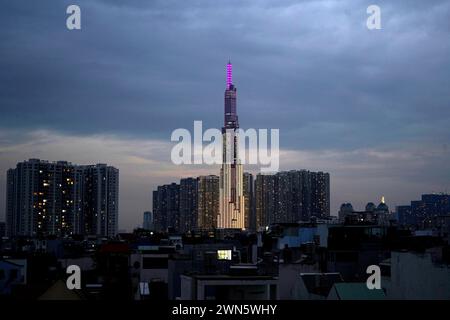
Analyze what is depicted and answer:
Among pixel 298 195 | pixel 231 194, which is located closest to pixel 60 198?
pixel 298 195

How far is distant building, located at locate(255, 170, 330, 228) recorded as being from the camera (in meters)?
126

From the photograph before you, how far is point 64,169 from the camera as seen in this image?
111938 mm

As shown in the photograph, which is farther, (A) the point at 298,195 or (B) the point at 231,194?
(B) the point at 231,194

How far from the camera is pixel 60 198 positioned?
4473 inches

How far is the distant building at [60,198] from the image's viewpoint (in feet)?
360

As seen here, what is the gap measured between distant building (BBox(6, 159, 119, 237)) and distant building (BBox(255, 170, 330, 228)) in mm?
32702

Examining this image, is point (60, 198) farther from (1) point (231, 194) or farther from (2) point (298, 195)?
(1) point (231, 194)

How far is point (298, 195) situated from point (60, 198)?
44.1m

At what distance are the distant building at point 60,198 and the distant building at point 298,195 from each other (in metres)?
32.7

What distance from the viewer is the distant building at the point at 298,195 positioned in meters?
126

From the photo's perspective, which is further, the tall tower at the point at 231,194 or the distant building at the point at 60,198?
the tall tower at the point at 231,194
